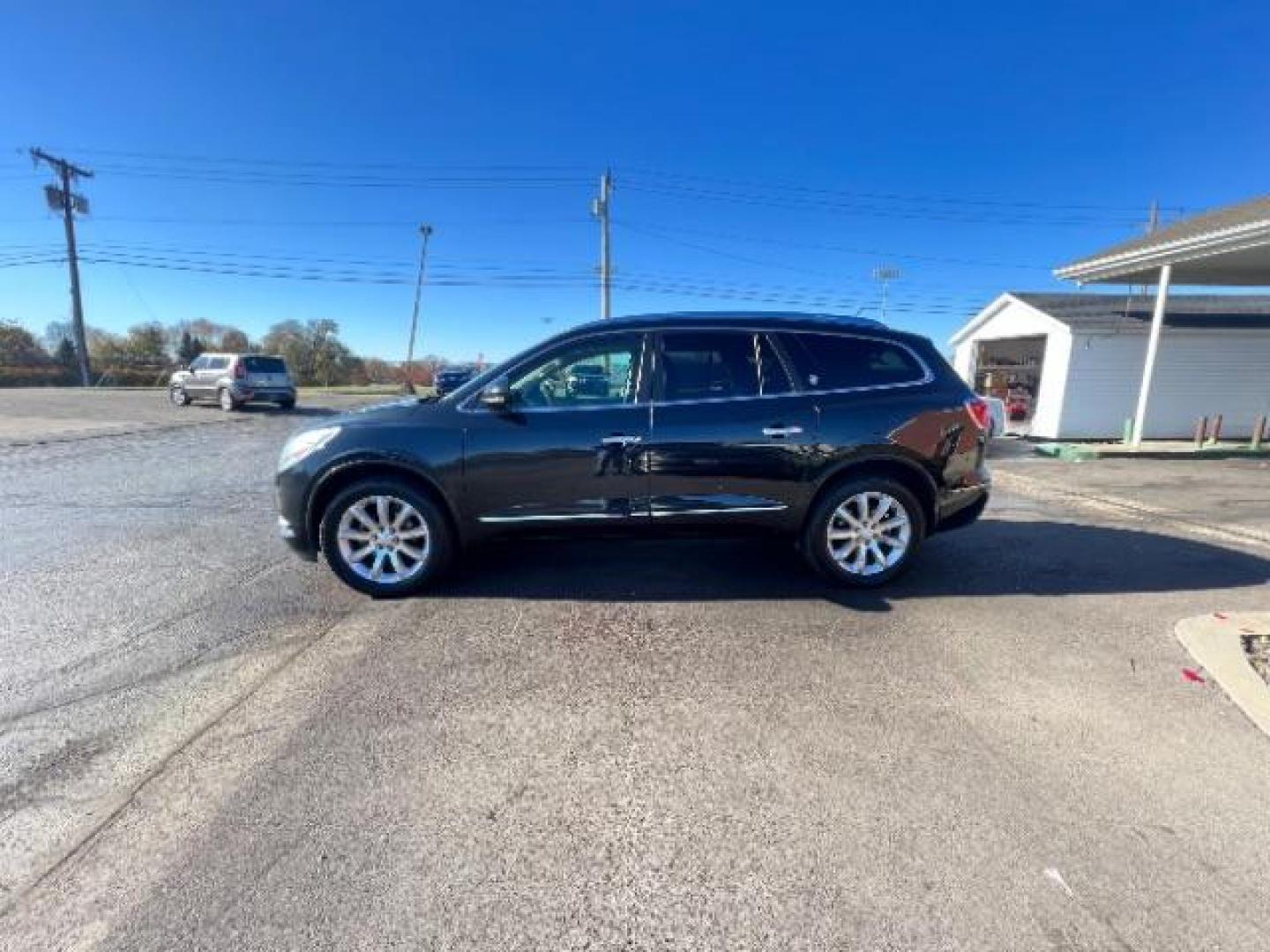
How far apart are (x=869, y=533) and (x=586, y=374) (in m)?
2.24

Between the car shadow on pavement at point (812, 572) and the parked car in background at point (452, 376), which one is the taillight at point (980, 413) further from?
the parked car in background at point (452, 376)

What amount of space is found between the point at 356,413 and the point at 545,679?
241 cm

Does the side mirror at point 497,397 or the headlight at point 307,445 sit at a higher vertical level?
the side mirror at point 497,397

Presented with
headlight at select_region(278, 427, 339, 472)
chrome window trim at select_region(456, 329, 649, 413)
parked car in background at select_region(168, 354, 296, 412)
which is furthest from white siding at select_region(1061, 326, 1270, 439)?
parked car in background at select_region(168, 354, 296, 412)

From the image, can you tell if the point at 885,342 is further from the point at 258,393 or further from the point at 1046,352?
the point at 258,393

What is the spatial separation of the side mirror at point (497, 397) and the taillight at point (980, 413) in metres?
3.20

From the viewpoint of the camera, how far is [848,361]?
436 cm

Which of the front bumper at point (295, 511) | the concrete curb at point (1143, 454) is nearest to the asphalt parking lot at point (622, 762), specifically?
the front bumper at point (295, 511)

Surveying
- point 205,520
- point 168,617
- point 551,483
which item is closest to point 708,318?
point 551,483

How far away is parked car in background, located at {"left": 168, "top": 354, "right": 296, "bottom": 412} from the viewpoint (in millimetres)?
19750

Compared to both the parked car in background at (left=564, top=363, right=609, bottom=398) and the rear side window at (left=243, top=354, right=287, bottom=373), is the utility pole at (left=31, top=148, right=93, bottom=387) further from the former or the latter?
the parked car in background at (left=564, top=363, right=609, bottom=398)

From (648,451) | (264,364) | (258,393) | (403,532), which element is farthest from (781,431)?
(264,364)

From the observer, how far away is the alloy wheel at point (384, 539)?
415 cm

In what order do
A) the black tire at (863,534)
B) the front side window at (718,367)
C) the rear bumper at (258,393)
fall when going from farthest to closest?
the rear bumper at (258,393) → the black tire at (863,534) → the front side window at (718,367)
